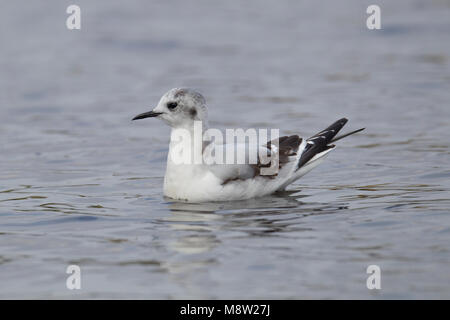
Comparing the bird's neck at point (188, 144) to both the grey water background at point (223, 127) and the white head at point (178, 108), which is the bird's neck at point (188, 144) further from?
the grey water background at point (223, 127)

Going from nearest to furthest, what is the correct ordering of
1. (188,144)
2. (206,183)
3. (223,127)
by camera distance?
(206,183)
(188,144)
(223,127)

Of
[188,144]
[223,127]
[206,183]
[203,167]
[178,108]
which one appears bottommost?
[206,183]

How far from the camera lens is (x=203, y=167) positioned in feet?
30.0

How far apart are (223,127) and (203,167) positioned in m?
4.56

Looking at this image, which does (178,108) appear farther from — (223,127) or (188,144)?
(223,127)

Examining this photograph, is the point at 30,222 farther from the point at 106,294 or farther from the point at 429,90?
A: the point at 429,90

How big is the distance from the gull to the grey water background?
168 millimetres

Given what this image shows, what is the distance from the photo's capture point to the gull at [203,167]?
912 centimetres

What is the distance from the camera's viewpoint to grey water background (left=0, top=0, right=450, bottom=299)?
7.14 meters

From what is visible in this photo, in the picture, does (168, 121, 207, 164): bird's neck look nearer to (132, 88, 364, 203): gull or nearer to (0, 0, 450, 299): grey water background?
(132, 88, 364, 203): gull

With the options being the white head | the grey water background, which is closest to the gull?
the white head

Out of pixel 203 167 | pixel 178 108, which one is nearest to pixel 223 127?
pixel 178 108

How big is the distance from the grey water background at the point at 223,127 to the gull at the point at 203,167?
6.6 inches
